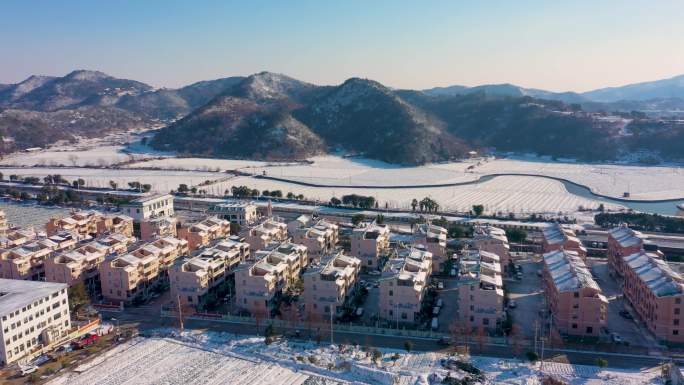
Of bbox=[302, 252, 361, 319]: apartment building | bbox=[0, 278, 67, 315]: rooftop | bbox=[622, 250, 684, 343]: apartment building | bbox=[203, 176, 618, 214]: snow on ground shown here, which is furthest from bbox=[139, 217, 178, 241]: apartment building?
bbox=[622, 250, 684, 343]: apartment building

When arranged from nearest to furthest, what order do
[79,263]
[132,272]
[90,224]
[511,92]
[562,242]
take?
[132,272]
[79,263]
[562,242]
[90,224]
[511,92]

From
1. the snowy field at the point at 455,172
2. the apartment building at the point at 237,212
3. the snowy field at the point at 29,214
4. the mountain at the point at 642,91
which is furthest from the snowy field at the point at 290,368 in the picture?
the mountain at the point at 642,91

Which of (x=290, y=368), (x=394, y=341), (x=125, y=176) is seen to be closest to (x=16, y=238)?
(x=290, y=368)

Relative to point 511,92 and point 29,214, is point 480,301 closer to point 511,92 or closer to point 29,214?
point 29,214

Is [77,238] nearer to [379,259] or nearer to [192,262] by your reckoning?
[192,262]

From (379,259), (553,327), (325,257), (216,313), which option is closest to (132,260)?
(216,313)

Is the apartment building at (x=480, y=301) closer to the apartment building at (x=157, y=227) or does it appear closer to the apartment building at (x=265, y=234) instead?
the apartment building at (x=265, y=234)
